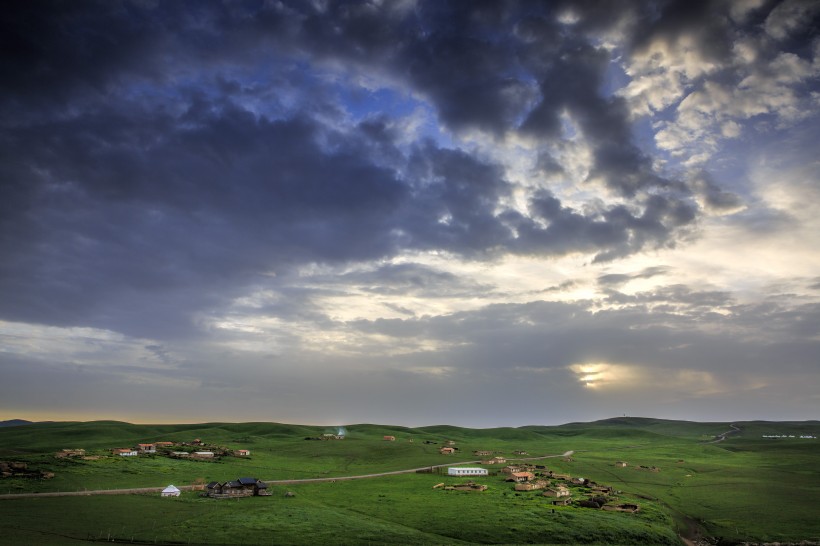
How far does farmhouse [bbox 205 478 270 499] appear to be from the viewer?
93.5 metres

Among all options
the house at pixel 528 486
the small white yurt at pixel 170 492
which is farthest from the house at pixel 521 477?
the small white yurt at pixel 170 492

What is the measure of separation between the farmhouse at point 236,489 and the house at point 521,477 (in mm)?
55423

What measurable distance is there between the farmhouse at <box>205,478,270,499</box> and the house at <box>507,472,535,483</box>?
55423 millimetres

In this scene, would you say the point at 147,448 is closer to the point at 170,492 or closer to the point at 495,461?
the point at 170,492

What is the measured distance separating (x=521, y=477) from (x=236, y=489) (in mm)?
62611

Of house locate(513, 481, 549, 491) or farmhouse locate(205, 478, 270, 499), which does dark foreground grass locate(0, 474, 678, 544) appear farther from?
house locate(513, 481, 549, 491)

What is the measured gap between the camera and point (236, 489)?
94.6 m

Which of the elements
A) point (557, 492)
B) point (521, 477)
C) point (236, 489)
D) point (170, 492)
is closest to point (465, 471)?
point (521, 477)

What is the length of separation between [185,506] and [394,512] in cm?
3344

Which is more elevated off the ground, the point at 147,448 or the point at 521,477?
the point at 147,448

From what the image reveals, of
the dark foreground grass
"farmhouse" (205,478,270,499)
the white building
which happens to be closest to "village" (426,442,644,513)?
the white building

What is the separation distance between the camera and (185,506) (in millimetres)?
82688

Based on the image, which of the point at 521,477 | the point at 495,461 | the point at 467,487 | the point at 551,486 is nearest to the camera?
the point at 467,487

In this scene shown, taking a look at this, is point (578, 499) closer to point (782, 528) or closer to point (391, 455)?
point (782, 528)
